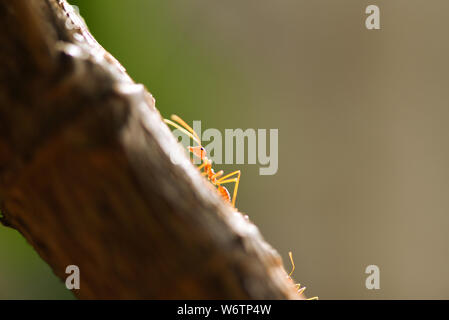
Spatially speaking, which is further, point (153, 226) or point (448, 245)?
point (448, 245)

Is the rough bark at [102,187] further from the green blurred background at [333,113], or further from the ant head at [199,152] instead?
the green blurred background at [333,113]

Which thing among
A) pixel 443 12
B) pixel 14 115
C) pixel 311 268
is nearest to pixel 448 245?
pixel 311 268

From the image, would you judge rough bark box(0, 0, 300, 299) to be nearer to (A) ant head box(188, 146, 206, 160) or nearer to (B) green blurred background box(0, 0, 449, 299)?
(A) ant head box(188, 146, 206, 160)

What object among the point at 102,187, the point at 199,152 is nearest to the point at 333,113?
the point at 199,152

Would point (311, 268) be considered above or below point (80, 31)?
below

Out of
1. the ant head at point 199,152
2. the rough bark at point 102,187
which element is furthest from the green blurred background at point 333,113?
the rough bark at point 102,187

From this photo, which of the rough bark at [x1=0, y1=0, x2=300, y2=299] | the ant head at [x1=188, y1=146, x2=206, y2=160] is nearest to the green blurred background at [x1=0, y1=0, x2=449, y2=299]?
the ant head at [x1=188, y1=146, x2=206, y2=160]
